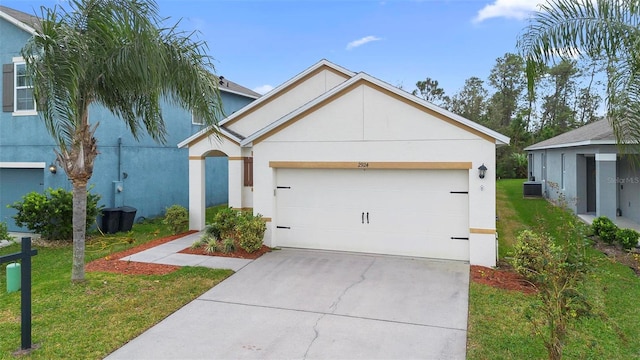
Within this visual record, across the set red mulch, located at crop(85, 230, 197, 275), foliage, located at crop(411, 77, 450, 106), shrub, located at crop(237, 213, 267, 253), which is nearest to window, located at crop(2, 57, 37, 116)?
red mulch, located at crop(85, 230, 197, 275)

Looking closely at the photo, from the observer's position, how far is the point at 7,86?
1316 centimetres

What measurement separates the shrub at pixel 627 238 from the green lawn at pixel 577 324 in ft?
5.59

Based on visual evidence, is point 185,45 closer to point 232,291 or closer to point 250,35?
point 232,291

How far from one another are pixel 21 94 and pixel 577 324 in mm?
16074

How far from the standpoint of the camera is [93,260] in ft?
32.1

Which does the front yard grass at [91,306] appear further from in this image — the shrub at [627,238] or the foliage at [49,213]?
the shrub at [627,238]

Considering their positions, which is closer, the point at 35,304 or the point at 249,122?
the point at 35,304

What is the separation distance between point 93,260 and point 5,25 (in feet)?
29.9

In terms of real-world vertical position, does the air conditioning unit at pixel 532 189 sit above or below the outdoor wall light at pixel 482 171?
below

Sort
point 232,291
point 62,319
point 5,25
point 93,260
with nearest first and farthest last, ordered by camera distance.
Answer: point 62,319 < point 232,291 < point 93,260 < point 5,25

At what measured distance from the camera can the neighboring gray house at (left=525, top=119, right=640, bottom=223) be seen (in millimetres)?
13062

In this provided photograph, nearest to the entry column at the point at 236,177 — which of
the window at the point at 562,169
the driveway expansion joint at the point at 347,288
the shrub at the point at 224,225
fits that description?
the shrub at the point at 224,225

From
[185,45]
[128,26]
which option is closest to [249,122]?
[185,45]

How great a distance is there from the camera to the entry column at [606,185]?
1302cm
